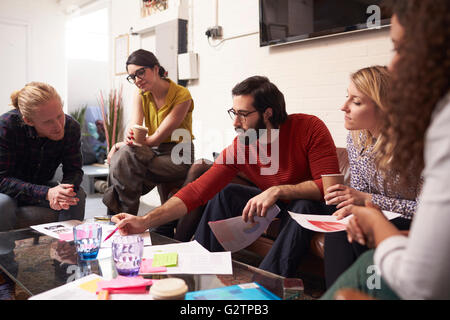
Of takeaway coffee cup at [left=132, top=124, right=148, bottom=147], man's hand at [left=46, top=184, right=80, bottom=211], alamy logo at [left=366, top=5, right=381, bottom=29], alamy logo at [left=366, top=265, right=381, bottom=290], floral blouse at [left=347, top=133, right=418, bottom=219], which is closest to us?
alamy logo at [left=366, top=265, right=381, bottom=290]

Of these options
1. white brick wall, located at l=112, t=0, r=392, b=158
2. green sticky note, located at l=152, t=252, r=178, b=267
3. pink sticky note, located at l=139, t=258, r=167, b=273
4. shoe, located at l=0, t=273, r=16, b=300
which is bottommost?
shoe, located at l=0, t=273, r=16, b=300

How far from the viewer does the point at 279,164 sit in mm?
1947

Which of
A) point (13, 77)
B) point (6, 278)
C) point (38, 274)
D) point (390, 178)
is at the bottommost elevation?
point (6, 278)

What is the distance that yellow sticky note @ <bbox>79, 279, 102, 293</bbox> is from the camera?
105 cm

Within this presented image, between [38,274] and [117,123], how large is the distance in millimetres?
3663

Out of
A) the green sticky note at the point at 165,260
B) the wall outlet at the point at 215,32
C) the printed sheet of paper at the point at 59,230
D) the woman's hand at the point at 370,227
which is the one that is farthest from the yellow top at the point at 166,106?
the woman's hand at the point at 370,227

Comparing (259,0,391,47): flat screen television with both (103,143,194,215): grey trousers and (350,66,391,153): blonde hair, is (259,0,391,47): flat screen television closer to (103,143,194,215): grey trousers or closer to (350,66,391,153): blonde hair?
(350,66,391,153): blonde hair

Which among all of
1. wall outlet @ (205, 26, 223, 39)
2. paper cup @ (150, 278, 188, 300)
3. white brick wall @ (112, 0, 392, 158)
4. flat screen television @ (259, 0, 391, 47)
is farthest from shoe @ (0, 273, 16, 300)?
wall outlet @ (205, 26, 223, 39)

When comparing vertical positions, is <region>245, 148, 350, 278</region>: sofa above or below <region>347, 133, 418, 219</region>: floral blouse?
below

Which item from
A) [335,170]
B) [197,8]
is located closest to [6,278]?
[335,170]

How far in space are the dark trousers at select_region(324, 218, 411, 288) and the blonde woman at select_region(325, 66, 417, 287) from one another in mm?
135

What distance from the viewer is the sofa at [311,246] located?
65.1 inches

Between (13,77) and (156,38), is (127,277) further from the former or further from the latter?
(13,77)
